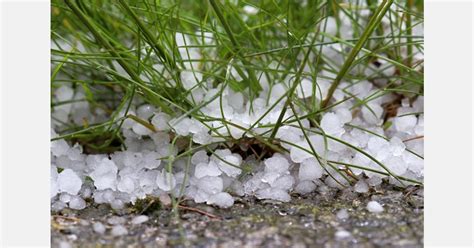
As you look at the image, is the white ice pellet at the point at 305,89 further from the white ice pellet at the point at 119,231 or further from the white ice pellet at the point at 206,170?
the white ice pellet at the point at 119,231

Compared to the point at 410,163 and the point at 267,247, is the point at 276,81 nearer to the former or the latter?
the point at 410,163

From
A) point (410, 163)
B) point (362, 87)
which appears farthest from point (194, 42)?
point (410, 163)

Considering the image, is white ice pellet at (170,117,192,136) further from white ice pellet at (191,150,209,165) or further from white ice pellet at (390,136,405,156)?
white ice pellet at (390,136,405,156)

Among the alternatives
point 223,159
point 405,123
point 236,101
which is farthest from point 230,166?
point 405,123

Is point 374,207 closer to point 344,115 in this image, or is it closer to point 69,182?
point 344,115

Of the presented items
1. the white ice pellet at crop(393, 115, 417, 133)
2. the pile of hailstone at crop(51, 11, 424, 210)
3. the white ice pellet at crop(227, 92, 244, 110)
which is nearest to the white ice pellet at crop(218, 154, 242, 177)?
the pile of hailstone at crop(51, 11, 424, 210)

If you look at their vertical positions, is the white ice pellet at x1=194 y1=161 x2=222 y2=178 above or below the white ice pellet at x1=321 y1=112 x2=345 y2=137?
below

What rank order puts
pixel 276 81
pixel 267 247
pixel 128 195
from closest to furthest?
pixel 267 247
pixel 128 195
pixel 276 81
